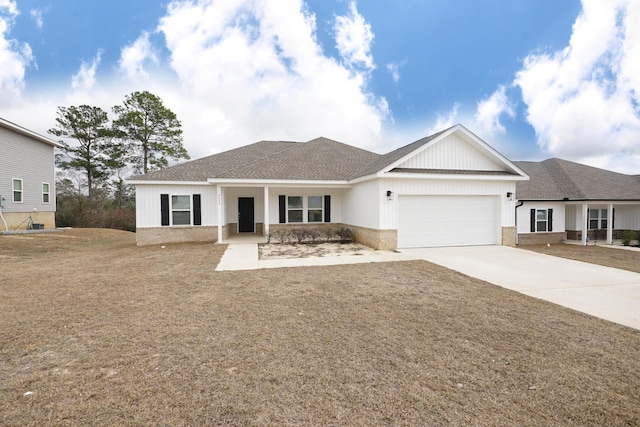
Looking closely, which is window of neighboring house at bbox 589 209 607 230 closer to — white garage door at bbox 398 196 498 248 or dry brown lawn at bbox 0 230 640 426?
white garage door at bbox 398 196 498 248

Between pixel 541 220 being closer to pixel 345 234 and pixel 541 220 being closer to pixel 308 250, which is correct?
pixel 345 234

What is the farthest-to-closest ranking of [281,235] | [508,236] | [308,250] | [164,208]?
[164,208] → [281,235] → [508,236] → [308,250]

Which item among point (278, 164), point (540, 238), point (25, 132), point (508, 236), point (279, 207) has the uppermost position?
point (25, 132)

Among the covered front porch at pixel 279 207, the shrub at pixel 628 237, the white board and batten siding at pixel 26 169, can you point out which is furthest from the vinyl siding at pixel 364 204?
the white board and batten siding at pixel 26 169

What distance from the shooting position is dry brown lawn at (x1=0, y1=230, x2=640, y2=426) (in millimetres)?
2572

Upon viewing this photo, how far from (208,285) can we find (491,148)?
1225 centimetres

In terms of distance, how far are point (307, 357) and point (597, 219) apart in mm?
21471

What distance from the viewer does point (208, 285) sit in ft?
22.5

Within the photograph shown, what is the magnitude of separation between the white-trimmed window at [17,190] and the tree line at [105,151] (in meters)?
6.99

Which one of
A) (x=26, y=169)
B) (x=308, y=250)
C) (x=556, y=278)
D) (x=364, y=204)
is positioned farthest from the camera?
A: (x=26, y=169)

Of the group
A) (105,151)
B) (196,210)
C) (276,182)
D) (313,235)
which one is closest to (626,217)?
(313,235)

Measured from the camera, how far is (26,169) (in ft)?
63.5

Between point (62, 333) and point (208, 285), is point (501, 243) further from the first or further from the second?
point (62, 333)

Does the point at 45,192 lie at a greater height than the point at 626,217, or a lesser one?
greater
